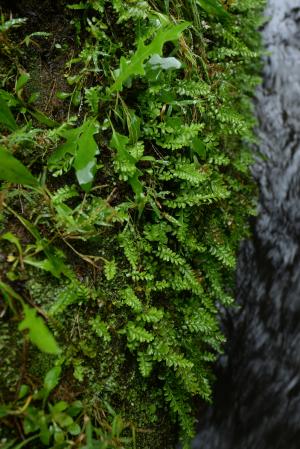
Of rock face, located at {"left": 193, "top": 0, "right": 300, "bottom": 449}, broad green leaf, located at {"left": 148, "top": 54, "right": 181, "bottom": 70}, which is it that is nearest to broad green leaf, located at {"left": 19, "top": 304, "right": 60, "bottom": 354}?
broad green leaf, located at {"left": 148, "top": 54, "right": 181, "bottom": 70}

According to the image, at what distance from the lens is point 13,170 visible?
212cm

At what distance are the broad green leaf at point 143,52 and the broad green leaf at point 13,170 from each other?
0.68 meters

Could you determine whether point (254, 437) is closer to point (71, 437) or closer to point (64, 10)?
point (71, 437)

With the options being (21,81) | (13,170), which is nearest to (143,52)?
(21,81)

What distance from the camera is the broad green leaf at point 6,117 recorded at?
2.24 metres

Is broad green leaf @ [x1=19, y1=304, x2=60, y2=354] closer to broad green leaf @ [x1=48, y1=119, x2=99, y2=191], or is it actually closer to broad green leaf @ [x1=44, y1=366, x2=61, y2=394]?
broad green leaf @ [x1=44, y1=366, x2=61, y2=394]

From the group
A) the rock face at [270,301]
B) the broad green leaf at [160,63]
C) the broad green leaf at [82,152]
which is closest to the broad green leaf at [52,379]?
the broad green leaf at [82,152]

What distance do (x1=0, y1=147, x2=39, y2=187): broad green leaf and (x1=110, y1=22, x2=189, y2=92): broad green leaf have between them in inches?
26.9

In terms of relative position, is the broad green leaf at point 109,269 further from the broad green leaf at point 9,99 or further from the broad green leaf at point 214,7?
the broad green leaf at point 214,7

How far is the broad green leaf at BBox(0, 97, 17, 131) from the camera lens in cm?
224

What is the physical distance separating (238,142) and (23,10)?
1794 mm

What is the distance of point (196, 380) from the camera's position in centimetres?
266

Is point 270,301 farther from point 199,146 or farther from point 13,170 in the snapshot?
point 13,170

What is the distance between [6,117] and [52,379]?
4.39 ft
